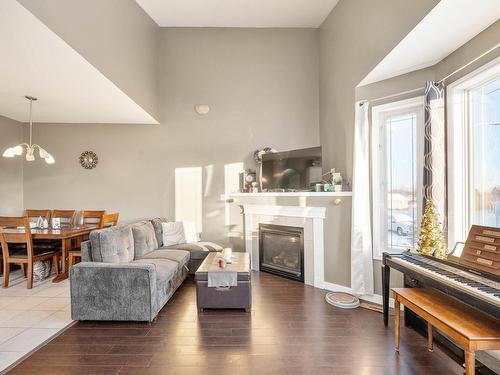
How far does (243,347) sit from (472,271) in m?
1.83

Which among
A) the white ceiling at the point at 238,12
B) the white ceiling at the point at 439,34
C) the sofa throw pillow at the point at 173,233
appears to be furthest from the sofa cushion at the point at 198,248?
the white ceiling at the point at 238,12

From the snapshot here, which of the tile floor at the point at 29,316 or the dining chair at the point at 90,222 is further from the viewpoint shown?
the dining chair at the point at 90,222

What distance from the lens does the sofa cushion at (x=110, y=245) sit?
305 cm

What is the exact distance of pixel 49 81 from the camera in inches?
127

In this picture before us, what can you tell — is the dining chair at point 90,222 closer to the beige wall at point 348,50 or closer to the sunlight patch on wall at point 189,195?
the sunlight patch on wall at point 189,195

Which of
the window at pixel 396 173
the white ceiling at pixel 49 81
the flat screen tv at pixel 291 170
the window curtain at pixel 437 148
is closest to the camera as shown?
the white ceiling at pixel 49 81

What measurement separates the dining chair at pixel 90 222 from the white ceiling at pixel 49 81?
1.63 m

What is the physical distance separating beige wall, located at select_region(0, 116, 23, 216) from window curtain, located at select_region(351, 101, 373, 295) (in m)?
5.70

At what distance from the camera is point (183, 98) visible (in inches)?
201

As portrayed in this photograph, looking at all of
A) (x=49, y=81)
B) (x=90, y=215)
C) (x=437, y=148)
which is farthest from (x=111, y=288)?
(x=437, y=148)

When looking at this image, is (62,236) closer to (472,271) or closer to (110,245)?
(110,245)

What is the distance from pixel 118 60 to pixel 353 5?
3.04 m

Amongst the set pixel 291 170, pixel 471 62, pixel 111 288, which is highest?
pixel 471 62

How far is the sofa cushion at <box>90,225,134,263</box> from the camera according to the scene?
305 cm
